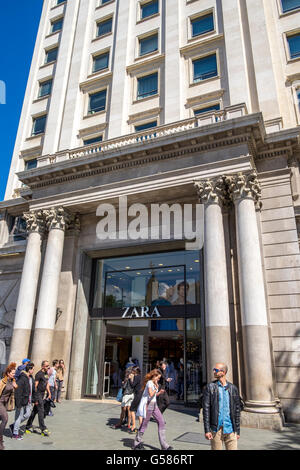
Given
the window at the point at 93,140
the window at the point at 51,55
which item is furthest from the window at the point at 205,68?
the window at the point at 51,55

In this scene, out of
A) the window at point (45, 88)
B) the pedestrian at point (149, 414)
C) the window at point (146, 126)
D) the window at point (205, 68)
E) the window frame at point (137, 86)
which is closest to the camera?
the pedestrian at point (149, 414)

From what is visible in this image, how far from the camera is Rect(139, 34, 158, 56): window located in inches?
795

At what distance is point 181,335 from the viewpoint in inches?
555

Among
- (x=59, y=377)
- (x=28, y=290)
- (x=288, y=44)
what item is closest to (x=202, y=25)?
(x=288, y=44)

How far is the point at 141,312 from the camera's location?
1479cm

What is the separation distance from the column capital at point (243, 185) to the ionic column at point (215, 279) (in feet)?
1.27

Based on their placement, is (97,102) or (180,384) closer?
(180,384)

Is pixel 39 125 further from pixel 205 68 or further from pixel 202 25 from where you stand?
pixel 202 25

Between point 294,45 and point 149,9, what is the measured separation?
10.6 meters

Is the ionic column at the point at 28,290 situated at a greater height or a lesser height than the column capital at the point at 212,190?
lesser

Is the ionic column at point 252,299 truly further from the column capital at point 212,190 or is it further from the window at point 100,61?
the window at point 100,61

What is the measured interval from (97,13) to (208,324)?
2404cm

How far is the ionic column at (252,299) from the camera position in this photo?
10070mm

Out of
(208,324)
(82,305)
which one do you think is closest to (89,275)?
(82,305)
